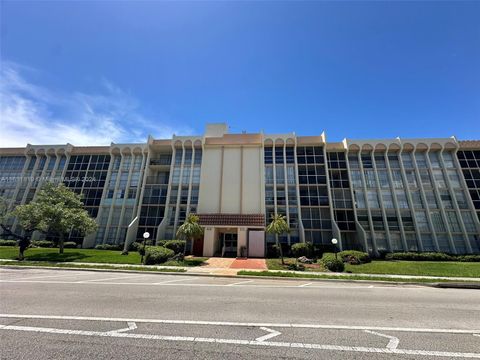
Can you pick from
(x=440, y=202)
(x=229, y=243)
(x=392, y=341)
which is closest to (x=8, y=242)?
(x=229, y=243)

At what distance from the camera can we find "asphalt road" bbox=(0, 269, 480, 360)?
415 centimetres

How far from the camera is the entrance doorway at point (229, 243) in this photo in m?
29.6

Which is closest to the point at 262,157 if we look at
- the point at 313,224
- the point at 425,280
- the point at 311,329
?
the point at 313,224

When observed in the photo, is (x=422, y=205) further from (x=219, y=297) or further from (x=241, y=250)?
(x=219, y=297)

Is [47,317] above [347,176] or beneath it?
beneath

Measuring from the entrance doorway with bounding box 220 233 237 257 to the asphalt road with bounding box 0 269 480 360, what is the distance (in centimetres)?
2122

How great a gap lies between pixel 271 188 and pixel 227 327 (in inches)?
Result: 1158

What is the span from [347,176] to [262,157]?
14.7 m

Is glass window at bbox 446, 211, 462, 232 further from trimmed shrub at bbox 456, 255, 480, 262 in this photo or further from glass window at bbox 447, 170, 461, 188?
trimmed shrub at bbox 456, 255, 480, 262

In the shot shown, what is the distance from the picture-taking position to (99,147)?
39.9m

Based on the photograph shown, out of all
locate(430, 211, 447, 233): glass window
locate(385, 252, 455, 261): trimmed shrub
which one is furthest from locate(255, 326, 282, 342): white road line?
locate(430, 211, 447, 233): glass window

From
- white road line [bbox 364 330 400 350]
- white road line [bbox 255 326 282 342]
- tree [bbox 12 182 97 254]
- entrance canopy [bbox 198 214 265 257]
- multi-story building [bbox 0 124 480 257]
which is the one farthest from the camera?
multi-story building [bbox 0 124 480 257]

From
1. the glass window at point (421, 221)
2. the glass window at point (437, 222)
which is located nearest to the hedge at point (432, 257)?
the glass window at point (421, 221)

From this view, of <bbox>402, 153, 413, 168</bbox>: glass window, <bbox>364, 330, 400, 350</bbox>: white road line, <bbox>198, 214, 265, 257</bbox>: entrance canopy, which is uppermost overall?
<bbox>402, 153, 413, 168</bbox>: glass window
